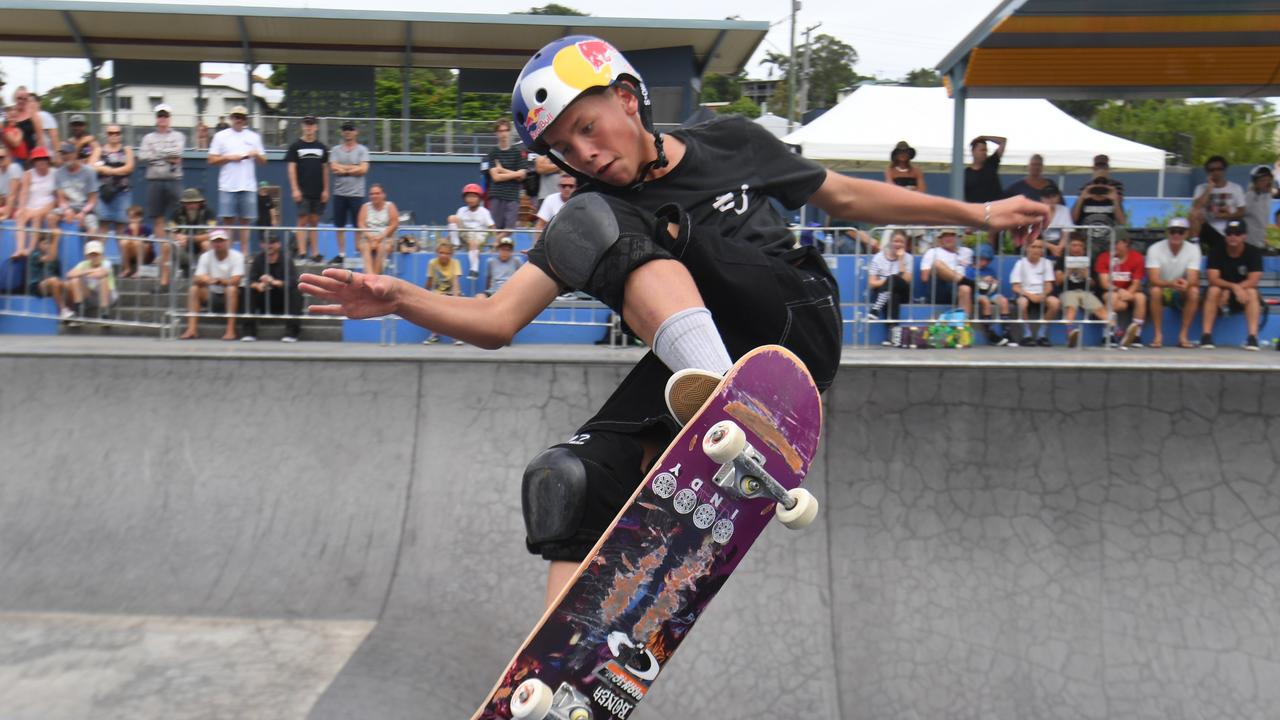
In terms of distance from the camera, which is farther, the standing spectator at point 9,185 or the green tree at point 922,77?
the green tree at point 922,77

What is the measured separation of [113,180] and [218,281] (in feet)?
9.22

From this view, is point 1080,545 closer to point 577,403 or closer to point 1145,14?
point 577,403

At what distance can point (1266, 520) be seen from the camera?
232 inches

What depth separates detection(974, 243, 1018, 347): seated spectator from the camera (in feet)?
26.6

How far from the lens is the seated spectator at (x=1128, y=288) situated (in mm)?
8320

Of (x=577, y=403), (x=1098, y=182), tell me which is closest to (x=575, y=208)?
(x=577, y=403)

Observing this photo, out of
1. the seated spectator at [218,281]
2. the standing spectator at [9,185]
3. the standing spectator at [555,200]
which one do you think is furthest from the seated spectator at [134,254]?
the standing spectator at [555,200]

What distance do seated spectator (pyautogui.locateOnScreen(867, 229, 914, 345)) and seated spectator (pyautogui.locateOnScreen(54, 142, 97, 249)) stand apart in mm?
6662

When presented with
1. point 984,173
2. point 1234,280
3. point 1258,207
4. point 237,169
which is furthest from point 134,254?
point 1258,207

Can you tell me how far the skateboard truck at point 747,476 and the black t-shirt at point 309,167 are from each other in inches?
334

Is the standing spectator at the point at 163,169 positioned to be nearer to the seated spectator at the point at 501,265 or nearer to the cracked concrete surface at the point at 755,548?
the seated spectator at the point at 501,265

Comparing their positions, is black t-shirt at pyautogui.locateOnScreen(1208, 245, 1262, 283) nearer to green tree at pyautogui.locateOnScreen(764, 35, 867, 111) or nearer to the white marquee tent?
the white marquee tent

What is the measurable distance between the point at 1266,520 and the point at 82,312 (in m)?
8.29

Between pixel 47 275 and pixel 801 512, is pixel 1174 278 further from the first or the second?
pixel 47 275
